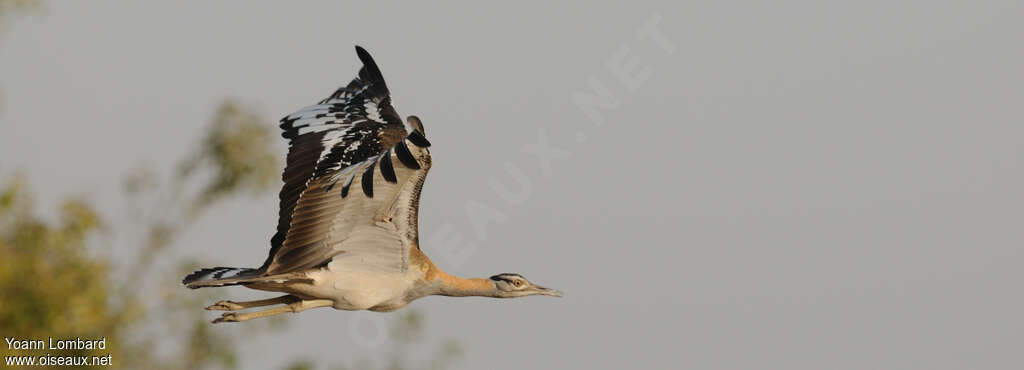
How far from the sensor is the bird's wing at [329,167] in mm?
12117

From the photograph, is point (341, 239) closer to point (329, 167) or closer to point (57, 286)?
point (329, 167)

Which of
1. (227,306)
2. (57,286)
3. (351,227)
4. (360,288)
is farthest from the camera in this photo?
(57,286)

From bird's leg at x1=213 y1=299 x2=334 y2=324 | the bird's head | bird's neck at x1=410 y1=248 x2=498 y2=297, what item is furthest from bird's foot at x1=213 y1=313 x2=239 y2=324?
the bird's head

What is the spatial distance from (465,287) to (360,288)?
4.18 feet

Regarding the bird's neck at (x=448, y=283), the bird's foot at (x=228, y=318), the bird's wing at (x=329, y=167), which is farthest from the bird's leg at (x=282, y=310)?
the bird's neck at (x=448, y=283)

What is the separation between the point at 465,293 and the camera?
1341 cm

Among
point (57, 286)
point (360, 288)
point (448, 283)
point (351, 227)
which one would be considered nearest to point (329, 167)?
point (351, 227)

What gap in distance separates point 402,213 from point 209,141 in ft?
43.4

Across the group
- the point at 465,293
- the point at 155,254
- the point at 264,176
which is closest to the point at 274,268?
the point at 465,293

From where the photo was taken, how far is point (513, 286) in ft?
45.1

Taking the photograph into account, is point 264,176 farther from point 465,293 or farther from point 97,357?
point 465,293

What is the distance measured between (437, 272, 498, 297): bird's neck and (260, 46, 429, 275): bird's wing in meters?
1.12

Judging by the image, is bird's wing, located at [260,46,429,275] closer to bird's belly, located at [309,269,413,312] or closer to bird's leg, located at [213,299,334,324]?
bird's belly, located at [309,269,413,312]

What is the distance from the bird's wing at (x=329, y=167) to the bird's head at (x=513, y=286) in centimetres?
178
